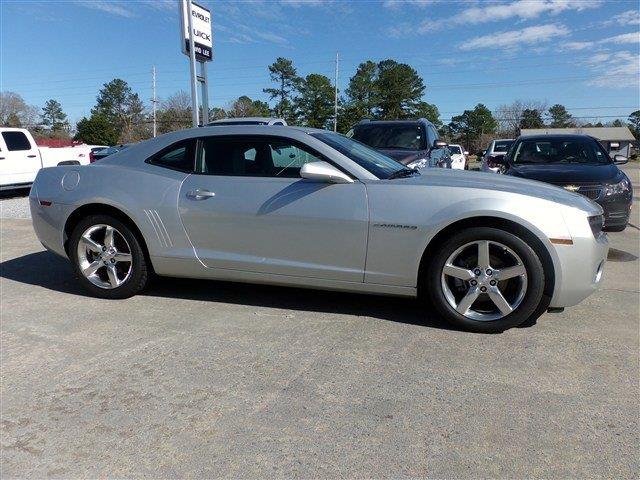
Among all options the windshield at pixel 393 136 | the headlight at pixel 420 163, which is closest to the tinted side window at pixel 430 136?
the windshield at pixel 393 136

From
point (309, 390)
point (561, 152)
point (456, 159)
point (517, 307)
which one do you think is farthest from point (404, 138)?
point (456, 159)

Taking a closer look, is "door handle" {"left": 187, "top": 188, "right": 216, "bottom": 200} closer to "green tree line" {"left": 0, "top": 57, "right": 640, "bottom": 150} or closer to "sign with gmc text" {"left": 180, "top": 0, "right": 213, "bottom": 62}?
"sign with gmc text" {"left": 180, "top": 0, "right": 213, "bottom": 62}

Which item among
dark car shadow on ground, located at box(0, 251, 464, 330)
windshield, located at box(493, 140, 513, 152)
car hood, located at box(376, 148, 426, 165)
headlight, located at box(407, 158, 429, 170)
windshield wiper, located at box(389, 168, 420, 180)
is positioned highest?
windshield wiper, located at box(389, 168, 420, 180)

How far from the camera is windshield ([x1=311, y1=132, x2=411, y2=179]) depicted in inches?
151

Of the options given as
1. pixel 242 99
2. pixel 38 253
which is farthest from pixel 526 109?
pixel 38 253

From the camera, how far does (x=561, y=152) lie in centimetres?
782

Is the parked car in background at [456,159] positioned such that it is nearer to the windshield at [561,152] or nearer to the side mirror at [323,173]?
the windshield at [561,152]

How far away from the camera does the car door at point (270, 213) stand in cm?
365

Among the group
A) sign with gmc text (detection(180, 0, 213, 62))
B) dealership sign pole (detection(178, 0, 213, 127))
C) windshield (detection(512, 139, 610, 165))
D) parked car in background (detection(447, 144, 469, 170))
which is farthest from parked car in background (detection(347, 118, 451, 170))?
sign with gmc text (detection(180, 0, 213, 62))

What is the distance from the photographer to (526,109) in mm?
91000

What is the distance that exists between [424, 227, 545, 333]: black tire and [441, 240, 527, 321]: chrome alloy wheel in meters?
0.03

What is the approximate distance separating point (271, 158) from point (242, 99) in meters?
66.5

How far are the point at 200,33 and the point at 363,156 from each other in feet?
47.2

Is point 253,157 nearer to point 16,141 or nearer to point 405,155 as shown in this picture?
point 405,155
